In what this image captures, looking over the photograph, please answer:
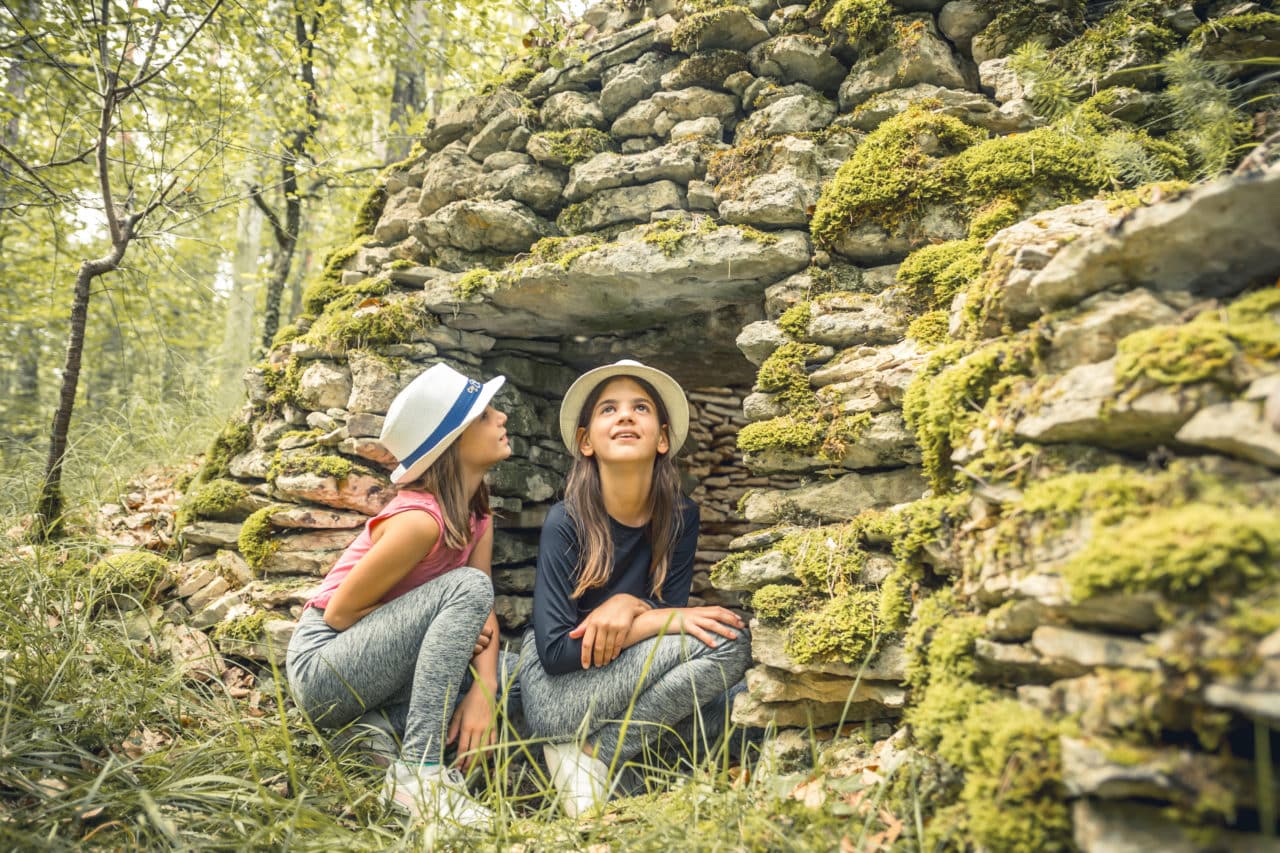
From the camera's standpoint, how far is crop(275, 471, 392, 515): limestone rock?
11.0 ft

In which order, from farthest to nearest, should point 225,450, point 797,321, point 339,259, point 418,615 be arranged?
point 339,259
point 225,450
point 797,321
point 418,615

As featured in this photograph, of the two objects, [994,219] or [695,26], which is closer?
[994,219]

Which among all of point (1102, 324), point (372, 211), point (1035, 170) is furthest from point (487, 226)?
point (1102, 324)

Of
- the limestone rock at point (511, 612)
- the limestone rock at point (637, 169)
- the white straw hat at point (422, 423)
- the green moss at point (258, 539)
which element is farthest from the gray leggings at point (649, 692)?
the limestone rock at point (637, 169)

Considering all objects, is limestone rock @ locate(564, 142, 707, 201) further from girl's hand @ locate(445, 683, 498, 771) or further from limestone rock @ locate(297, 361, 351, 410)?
girl's hand @ locate(445, 683, 498, 771)

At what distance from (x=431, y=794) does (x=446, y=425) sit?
1.38 metres

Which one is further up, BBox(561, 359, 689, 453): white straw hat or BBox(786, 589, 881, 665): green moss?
BBox(561, 359, 689, 453): white straw hat

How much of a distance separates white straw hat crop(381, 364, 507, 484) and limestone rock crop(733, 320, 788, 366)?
3.99ft

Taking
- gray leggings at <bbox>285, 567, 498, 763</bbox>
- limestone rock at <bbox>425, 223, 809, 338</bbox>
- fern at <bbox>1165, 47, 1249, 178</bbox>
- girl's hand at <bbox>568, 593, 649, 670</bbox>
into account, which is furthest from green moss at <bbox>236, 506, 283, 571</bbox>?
fern at <bbox>1165, 47, 1249, 178</bbox>

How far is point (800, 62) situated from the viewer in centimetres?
312

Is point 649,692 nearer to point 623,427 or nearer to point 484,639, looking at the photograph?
point 484,639

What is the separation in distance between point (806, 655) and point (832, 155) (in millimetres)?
2105

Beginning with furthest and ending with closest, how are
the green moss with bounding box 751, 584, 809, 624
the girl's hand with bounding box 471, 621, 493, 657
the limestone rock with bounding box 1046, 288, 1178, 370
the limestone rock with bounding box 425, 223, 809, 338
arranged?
the limestone rock with bounding box 425, 223, 809, 338
the girl's hand with bounding box 471, 621, 493, 657
the green moss with bounding box 751, 584, 809, 624
the limestone rock with bounding box 1046, 288, 1178, 370

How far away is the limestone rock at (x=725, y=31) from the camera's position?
3193mm
